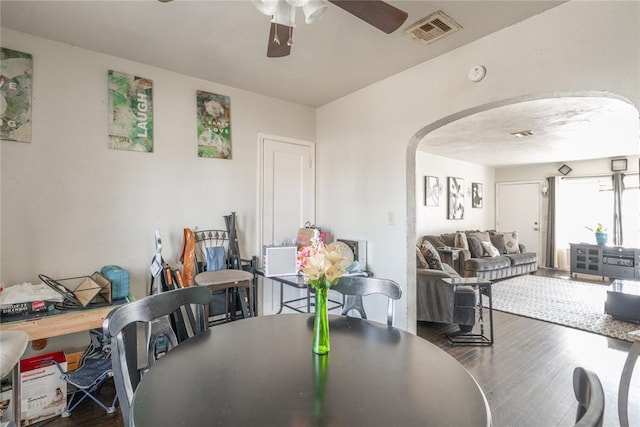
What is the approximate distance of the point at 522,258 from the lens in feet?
22.3

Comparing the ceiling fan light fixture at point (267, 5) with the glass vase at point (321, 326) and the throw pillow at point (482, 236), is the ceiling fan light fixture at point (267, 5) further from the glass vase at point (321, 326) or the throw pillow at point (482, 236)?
the throw pillow at point (482, 236)

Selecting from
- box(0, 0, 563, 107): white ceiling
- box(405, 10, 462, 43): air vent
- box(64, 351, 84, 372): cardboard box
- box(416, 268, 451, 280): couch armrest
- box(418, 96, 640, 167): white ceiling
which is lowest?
box(64, 351, 84, 372): cardboard box

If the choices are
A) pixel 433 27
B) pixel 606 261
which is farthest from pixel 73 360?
pixel 606 261

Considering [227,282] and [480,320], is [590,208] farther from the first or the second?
[227,282]

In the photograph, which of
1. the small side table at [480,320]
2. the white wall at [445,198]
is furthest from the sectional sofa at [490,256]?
the small side table at [480,320]

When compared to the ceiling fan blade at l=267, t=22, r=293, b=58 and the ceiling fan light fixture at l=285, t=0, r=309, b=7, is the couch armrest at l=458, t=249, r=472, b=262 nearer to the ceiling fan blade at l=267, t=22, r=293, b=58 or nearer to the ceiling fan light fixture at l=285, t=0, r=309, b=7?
the ceiling fan blade at l=267, t=22, r=293, b=58

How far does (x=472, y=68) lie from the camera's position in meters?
2.37

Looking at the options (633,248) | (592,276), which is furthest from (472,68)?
(592,276)

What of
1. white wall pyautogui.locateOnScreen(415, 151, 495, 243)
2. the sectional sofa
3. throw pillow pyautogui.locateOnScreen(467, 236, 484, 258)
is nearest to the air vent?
white wall pyautogui.locateOnScreen(415, 151, 495, 243)

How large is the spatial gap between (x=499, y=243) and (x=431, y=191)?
209 cm

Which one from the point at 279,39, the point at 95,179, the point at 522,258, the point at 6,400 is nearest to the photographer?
the point at 279,39

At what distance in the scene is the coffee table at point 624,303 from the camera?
3826 mm

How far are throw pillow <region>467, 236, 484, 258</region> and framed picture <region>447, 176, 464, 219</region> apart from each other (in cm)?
81

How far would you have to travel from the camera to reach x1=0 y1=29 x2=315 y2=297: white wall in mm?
2285
